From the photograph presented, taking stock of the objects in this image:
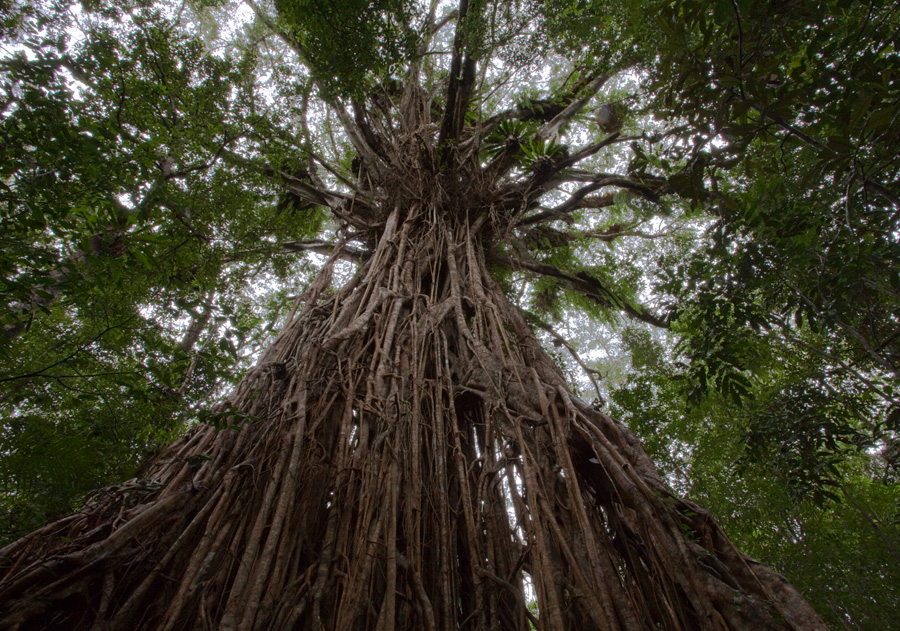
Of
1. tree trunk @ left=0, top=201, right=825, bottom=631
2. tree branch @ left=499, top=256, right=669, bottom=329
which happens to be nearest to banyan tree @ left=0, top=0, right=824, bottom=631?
tree trunk @ left=0, top=201, right=825, bottom=631

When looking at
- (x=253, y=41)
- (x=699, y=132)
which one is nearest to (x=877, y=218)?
(x=699, y=132)

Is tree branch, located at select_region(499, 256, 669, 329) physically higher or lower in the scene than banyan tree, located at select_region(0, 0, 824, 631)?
higher

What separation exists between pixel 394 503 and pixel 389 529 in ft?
0.34

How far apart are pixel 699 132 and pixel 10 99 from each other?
2550 millimetres

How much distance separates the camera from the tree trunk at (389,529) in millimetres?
1316

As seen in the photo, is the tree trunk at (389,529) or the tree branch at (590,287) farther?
the tree branch at (590,287)

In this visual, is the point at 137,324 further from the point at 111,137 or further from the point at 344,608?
the point at 344,608

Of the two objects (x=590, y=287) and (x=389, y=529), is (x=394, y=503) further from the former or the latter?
(x=590, y=287)

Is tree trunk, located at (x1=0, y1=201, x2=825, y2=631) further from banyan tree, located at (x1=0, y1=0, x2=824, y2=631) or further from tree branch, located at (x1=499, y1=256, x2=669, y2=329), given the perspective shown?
tree branch, located at (x1=499, y1=256, x2=669, y2=329)

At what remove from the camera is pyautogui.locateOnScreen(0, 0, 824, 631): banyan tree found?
1.34m

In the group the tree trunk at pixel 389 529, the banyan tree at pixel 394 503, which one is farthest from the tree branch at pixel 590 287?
the tree trunk at pixel 389 529

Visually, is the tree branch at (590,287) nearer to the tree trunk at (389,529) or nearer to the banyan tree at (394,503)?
the banyan tree at (394,503)

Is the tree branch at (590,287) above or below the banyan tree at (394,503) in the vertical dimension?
above

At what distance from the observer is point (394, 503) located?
1.68 meters
